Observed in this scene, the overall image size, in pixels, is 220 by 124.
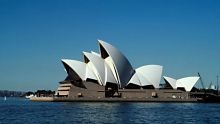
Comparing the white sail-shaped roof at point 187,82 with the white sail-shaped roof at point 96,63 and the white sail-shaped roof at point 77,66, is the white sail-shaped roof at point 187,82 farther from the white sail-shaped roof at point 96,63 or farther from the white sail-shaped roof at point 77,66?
the white sail-shaped roof at point 77,66

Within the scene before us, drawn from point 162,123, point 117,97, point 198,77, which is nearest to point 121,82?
point 117,97

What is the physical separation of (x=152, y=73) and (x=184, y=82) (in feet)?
47.6

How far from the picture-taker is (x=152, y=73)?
112m

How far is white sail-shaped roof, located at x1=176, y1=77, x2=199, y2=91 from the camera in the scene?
121938 millimetres

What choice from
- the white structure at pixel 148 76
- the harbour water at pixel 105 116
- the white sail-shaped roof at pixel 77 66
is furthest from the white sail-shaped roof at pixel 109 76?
the harbour water at pixel 105 116

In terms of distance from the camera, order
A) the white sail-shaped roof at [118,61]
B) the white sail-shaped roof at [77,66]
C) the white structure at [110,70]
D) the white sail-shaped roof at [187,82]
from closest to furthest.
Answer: the white sail-shaped roof at [118,61], the white structure at [110,70], the white sail-shaped roof at [77,66], the white sail-shaped roof at [187,82]

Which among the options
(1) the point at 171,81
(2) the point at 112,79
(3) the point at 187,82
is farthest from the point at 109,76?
(3) the point at 187,82

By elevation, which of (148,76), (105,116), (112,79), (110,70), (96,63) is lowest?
(105,116)

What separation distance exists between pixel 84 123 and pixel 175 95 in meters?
83.5

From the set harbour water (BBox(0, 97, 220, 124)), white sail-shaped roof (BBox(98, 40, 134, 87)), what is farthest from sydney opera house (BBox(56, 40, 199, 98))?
harbour water (BBox(0, 97, 220, 124))

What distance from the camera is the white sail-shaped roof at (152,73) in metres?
110

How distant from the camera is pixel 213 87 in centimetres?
Result: 16712

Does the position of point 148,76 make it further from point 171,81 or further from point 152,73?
point 171,81

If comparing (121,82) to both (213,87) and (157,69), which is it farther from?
(213,87)
